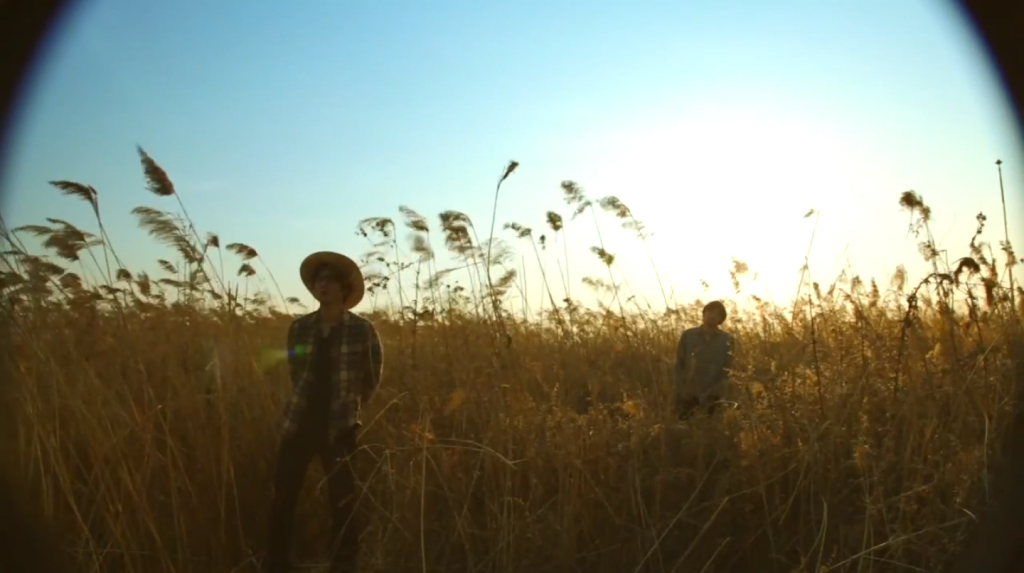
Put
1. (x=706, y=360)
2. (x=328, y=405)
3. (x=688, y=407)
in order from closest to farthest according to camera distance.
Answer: (x=328, y=405), (x=688, y=407), (x=706, y=360)

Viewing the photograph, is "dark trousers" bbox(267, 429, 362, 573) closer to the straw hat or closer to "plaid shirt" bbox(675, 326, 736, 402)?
the straw hat

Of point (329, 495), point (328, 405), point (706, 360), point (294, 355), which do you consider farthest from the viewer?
point (706, 360)

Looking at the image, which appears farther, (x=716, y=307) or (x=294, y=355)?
(x=716, y=307)

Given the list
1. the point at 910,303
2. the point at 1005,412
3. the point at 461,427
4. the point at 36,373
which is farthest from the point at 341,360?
the point at 1005,412

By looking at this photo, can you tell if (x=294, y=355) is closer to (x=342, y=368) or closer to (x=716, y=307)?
(x=342, y=368)

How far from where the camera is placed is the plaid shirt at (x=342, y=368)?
373cm

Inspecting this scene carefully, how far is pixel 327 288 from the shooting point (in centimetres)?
399

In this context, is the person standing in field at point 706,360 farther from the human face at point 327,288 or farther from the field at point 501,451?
the human face at point 327,288

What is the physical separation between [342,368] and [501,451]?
2.93 feet

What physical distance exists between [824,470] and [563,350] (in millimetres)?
2148

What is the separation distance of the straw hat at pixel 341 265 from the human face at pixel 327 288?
0.58 ft

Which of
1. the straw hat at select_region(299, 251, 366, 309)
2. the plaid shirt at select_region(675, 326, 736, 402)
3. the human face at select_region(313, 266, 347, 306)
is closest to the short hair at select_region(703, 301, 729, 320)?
the plaid shirt at select_region(675, 326, 736, 402)

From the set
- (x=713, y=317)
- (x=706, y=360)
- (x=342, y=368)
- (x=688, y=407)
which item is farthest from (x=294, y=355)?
(x=713, y=317)

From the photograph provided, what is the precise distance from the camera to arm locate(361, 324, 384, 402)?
12.7ft
